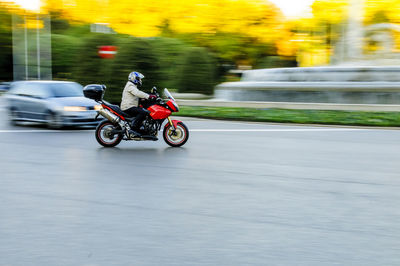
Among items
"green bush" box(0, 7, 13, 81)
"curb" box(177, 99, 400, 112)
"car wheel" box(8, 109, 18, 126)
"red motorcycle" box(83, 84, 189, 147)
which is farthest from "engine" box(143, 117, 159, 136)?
"green bush" box(0, 7, 13, 81)

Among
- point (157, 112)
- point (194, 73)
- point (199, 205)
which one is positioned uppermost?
point (194, 73)

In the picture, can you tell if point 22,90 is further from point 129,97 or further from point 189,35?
point 189,35

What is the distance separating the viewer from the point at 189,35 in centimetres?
4759

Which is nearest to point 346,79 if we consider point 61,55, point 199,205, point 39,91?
point 39,91

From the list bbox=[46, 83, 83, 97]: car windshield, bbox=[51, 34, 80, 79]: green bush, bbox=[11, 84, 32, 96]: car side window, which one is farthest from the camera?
bbox=[51, 34, 80, 79]: green bush

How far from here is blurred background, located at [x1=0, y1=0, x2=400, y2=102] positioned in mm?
33688

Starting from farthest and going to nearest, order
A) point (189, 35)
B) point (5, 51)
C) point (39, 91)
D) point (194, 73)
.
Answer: point (5, 51), point (189, 35), point (194, 73), point (39, 91)

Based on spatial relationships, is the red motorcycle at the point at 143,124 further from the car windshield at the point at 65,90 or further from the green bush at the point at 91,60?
the green bush at the point at 91,60

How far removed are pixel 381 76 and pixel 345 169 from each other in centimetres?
1420

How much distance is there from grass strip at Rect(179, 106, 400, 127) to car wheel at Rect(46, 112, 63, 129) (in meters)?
6.34

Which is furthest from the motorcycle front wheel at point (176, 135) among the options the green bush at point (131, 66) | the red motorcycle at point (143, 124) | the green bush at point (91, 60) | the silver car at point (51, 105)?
the green bush at point (91, 60)

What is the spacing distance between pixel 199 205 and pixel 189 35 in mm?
41854

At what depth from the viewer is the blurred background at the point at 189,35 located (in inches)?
1326

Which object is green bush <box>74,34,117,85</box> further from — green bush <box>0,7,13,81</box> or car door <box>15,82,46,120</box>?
green bush <box>0,7,13,81</box>
